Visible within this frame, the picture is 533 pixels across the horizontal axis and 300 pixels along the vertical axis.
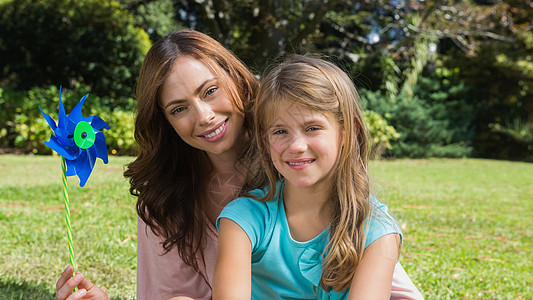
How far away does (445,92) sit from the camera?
12641 mm

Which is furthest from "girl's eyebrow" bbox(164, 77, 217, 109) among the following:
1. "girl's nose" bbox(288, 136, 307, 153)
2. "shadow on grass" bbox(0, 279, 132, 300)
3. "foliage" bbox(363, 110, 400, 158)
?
"foliage" bbox(363, 110, 400, 158)

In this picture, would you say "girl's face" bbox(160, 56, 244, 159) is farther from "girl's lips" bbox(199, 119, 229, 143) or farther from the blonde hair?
the blonde hair

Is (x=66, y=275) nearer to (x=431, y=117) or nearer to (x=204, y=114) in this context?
(x=204, y=114)

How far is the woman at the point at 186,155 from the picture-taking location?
2.24 metres

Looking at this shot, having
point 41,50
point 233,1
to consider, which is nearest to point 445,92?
point 233,1

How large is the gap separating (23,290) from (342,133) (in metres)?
2.02

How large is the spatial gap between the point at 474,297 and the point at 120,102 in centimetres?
969

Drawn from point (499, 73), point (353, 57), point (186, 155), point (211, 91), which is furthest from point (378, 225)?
point (499, 73)

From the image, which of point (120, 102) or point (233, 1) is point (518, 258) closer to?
point (233, 1)

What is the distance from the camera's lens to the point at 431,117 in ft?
39.6

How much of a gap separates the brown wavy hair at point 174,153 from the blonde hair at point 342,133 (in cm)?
34

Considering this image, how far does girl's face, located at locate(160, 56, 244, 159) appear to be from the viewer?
2.21 metres

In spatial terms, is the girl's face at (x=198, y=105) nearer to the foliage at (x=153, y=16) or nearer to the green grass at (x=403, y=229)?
the green grass at (x=403, y=229)

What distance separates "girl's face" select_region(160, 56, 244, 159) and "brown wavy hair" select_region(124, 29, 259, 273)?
0.11 feet
